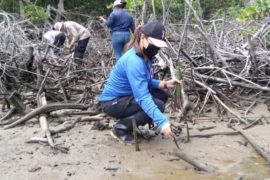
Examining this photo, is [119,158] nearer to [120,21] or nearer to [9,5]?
[120,21]

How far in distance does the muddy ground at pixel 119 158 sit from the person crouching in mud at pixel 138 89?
10.9 inches

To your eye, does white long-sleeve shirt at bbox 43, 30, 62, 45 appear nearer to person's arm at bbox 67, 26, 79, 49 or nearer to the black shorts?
the black shorts

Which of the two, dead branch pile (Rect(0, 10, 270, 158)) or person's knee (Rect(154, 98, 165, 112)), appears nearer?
person's knee (Rect(154, 98, 165, 112))

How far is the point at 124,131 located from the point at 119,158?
1.46ft

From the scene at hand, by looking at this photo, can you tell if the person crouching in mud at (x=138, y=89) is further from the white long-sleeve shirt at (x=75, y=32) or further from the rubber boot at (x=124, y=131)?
the white long-sleeve shirt at (x=75, y=32)

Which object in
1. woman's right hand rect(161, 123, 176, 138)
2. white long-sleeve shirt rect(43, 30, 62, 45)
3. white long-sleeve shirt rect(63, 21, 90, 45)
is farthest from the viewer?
white long-sleeve shirt rect(63, 21, 90, 45)

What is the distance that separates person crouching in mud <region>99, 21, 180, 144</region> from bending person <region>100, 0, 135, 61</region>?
3.52 meters

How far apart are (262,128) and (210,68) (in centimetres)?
144

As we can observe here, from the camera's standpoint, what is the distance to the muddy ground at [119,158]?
4.02m

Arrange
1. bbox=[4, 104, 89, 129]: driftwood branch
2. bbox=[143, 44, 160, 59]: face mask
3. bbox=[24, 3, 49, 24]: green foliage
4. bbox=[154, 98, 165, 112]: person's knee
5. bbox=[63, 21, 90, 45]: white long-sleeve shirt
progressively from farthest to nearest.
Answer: bbox=[24, 3, 49, 24]: green foliage → bbox=[63, 21, 90, 45]: white long-sleeve shirt → bbox=[4, 104, 89, 129]: driftwood branch → bbox=[154, 98, 165, 112]: person's knee → bbox=[143, 44, 160, 59]: face mask

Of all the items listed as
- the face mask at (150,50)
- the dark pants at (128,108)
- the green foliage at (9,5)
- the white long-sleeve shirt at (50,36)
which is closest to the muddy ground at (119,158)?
the dark pants at (128,108)

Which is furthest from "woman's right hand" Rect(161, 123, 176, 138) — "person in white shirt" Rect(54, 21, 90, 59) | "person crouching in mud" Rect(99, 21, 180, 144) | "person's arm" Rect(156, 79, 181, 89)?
"person in white shirt" Rect(54, 21, 90, 59)

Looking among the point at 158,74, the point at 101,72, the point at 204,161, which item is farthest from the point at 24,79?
the point at 204,161

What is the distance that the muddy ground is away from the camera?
4.02 meters
